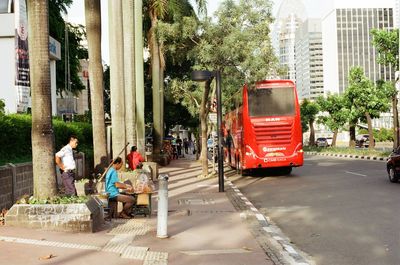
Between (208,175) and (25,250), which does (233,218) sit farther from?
(208,175)

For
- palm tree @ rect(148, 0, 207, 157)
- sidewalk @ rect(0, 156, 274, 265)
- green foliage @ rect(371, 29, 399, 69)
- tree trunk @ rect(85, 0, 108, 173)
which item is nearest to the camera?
sidewalk @ rect(0, 156, 274, 265)

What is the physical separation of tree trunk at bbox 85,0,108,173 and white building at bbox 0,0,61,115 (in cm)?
469

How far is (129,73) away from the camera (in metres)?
20.1

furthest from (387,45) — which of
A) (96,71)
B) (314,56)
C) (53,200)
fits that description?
(314,56)

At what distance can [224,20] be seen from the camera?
2450 centimetres

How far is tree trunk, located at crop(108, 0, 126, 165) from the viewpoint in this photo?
18148 mm

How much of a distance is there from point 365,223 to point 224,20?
1560 centimetres

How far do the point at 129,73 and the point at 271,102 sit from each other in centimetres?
587

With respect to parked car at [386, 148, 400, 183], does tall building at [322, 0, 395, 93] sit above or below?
above

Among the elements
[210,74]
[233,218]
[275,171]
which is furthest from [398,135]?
[233,218]

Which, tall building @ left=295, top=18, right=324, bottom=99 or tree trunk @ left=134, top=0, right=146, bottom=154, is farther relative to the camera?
tall building @ left=295, top=18, right=324, bottom=99

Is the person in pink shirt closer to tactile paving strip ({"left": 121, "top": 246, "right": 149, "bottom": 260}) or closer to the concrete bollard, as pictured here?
the concrete bollard

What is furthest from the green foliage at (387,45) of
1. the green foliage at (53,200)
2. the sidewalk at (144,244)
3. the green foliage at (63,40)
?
the green foliage at (53,200)

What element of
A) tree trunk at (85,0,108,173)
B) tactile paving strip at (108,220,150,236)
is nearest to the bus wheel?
tree trunk at (85,0,108,173)
